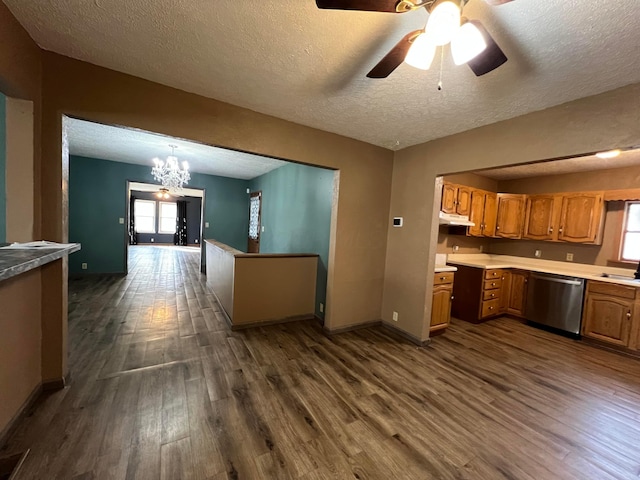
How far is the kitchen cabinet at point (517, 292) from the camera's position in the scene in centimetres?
405

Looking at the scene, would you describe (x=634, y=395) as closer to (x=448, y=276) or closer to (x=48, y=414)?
(x=448, y=276)

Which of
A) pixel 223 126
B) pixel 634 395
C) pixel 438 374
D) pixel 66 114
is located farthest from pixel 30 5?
pixel 634 395

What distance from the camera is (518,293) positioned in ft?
13.5

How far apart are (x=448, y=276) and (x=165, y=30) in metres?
3.71

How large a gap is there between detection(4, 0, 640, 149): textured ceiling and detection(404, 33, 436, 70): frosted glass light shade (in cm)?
24

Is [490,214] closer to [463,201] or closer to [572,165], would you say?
[463,201]

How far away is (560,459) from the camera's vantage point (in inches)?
61.3

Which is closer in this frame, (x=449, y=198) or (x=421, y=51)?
(x=421, y=51)

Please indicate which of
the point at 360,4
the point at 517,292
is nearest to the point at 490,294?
the point at 517,292

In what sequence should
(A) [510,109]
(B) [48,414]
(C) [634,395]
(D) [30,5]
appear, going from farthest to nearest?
(C) [634,395], (A) [510,109], (B) [48,414], (D) [30,5]

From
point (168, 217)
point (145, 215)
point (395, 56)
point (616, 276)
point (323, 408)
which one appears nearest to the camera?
point (395, 56)

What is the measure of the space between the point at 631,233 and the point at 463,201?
2.30 metres

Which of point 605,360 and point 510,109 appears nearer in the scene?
point 510,109

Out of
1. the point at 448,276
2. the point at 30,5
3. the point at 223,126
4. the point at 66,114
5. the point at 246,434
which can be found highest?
the point at 30,5
